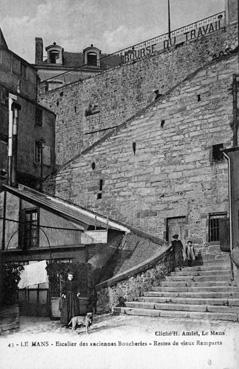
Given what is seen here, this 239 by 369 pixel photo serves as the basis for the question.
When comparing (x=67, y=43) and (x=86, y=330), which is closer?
(x=86, y=330)

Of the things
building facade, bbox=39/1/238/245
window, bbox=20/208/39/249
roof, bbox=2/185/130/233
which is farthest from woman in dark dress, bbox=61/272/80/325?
building facade, bbox=39/1/238/245

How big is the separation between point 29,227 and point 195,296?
268 cm

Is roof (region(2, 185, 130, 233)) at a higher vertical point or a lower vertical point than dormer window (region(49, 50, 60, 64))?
lower

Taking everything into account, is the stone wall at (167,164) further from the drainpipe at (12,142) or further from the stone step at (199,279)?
the stone step at (199,279)

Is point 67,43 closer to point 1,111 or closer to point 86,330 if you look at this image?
point 1,111

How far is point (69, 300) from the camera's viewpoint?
590 cm

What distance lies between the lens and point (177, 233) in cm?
848

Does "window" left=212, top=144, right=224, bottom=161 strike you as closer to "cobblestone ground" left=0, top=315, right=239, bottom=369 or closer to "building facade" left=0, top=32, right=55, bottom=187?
"cobblestone ground" left=0, top=315, right=239, bottom=369

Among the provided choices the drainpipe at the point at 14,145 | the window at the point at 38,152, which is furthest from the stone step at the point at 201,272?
the window at the point at 38,152

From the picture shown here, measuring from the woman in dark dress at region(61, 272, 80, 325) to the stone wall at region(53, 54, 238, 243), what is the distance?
2.55 metres

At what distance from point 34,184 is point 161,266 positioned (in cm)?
353

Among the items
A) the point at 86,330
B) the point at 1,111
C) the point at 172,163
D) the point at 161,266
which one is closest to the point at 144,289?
the point at 161,266

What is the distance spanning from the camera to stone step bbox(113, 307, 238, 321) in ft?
17.7

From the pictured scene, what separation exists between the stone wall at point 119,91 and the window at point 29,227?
7.01 m
